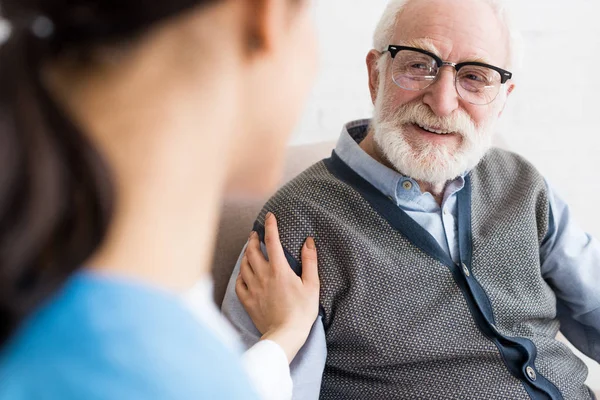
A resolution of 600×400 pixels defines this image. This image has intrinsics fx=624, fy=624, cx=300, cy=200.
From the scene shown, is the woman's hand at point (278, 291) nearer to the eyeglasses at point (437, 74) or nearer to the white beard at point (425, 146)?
the white beard at point (425, 146)

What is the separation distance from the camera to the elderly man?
1.18m

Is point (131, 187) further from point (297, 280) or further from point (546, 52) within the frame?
point (546, 52)

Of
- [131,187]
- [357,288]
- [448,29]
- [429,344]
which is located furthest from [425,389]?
[131,187]

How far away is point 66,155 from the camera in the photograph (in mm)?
391

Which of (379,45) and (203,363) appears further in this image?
(379,45)

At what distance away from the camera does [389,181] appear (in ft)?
4.27

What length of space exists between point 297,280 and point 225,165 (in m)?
0.66

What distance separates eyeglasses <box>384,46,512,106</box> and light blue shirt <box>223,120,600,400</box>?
0.57 ft

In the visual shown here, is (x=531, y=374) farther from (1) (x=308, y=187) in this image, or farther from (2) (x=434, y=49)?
(2) (x=434, y=49)

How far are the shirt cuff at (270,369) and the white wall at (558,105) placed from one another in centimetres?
98

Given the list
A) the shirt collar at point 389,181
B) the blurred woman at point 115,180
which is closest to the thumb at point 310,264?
the shirt collar at point 389,181

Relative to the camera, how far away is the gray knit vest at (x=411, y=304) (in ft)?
3.85

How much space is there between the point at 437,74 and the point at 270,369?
72cm

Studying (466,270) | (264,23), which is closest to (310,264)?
(466,270)
